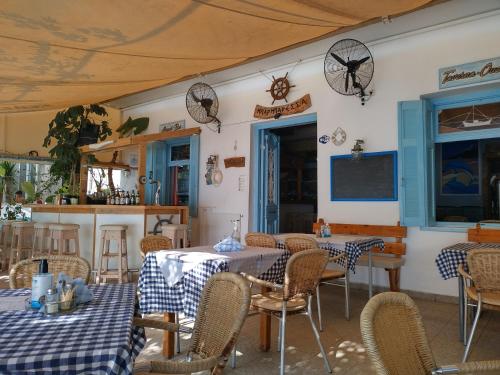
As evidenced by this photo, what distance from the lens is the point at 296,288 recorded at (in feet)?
8.71

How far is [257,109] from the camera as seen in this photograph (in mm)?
6453

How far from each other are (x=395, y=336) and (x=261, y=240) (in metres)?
2.66

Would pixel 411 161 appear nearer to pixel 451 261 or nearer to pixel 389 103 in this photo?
pixel 389 103

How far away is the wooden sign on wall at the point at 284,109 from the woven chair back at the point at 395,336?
4.76m

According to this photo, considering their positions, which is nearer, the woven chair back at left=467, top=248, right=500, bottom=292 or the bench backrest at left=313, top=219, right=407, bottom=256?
the woven chair back at left=467, top=248, right=500, bottom=292

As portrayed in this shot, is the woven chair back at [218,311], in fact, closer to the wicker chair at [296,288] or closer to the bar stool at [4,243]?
the wicker chair at [296,288]

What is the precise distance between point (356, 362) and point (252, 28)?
2.77 meters

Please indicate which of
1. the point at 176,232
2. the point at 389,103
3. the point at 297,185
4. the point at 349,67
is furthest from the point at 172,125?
the point at 389,103

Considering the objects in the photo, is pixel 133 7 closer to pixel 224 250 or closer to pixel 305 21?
pixel 305 21

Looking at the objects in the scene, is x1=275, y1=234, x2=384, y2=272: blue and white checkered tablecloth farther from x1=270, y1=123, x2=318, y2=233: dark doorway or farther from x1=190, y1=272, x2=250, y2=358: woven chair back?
x1=270, y1=123, x2=318, y2=233: dark doorway

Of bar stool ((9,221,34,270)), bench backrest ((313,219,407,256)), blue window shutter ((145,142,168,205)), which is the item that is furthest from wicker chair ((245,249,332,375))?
blue window shutter ((145,142,168,205))

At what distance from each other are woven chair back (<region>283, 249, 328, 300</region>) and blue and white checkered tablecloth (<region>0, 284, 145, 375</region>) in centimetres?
118

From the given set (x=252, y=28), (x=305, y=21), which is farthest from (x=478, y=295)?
(x=252, y=28)

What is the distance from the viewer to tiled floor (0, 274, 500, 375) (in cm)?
272
